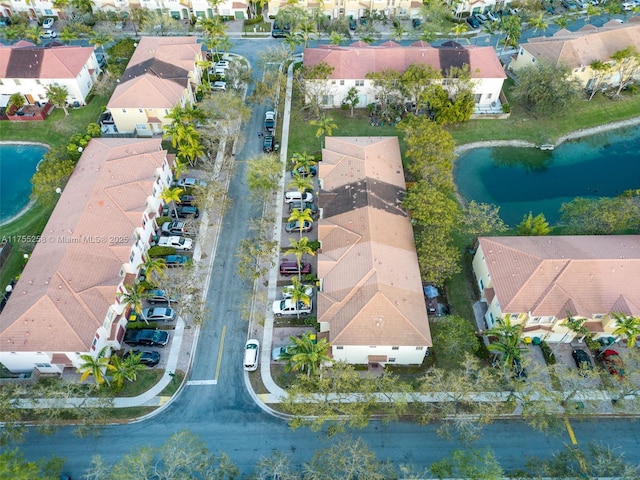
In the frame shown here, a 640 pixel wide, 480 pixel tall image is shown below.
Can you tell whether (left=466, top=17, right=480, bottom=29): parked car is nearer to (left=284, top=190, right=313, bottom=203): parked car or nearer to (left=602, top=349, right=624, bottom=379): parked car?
(left=284, top=190, right=313, bottom=203): parked car

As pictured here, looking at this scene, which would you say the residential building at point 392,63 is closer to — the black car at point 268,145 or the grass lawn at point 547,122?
the grass lawn at point 547,122

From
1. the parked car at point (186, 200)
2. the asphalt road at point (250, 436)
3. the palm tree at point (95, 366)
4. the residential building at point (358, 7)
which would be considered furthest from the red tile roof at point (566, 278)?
the residential building at point (358, 7)

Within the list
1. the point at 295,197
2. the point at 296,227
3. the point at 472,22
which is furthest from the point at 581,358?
the point at 472,22

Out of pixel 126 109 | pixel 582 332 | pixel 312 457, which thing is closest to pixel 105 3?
pixel 126 109

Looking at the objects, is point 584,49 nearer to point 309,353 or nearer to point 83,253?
point 309,353

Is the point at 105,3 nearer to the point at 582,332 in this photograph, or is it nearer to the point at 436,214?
the point at 436,214

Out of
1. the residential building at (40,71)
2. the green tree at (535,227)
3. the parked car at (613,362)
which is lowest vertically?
the parked car at (613,362)
